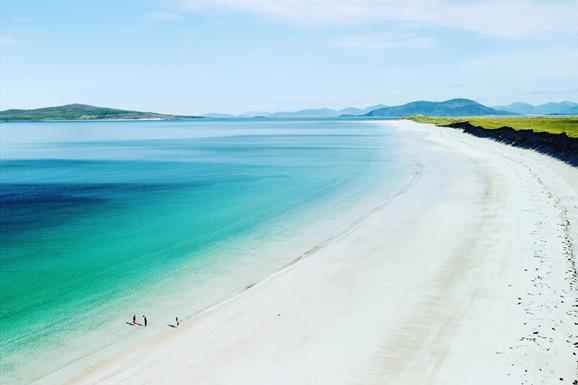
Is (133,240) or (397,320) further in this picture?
(133,240)

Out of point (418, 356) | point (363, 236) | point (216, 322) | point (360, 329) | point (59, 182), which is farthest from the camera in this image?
point (59, 182)

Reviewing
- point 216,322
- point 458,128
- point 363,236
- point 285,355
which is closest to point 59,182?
point 363,236

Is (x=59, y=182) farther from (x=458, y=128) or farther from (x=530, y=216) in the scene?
(x=458, y=128)

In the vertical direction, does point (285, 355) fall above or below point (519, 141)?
below

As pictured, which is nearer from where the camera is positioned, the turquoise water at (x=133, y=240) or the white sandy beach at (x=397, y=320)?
the white sandy beach at (x=397, y=320)
